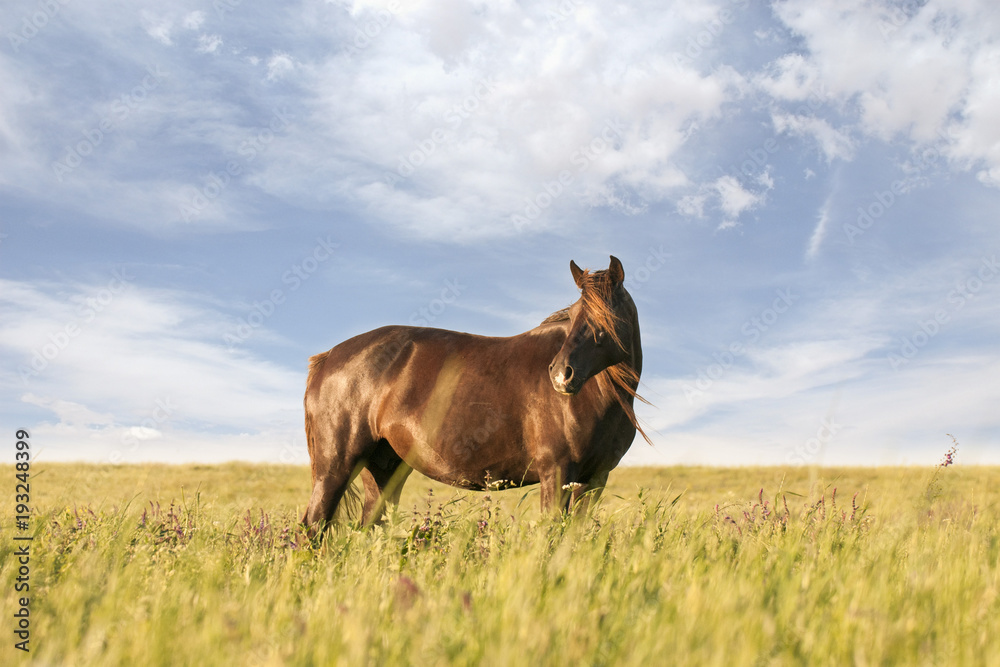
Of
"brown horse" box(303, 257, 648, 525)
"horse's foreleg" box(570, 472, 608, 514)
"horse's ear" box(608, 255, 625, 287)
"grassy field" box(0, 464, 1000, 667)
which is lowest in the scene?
"grassy field" box(0, 464, 1000, 667)

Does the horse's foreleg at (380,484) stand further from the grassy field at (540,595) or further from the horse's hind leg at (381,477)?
the grassy field at (540,595)

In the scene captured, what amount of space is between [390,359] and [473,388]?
1.11 metres

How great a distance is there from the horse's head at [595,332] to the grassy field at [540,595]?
1195 millimetres

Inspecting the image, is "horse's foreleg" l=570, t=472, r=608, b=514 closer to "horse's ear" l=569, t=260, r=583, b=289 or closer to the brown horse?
the brown horse

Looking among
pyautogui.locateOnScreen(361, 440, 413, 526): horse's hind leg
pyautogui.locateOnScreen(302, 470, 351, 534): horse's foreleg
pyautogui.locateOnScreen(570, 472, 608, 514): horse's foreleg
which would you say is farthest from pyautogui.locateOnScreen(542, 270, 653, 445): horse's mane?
pyautogui.locateOnScreen(302, 470, 351, 534): horse's foreleg

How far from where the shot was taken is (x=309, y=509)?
22.1ft

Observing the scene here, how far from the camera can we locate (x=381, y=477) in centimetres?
715

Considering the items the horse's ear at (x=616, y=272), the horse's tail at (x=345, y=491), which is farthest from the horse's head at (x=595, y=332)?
the horse's tail at (x=345, y=491)

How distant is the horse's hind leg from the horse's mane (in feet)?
8.43

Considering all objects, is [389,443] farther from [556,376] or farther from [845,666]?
[845,666]

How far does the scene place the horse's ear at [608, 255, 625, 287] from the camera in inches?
223

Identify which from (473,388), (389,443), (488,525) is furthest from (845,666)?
(389,443)

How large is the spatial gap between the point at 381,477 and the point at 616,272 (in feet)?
11.6

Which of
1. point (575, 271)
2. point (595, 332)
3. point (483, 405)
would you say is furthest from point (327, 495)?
point (575, 271)
